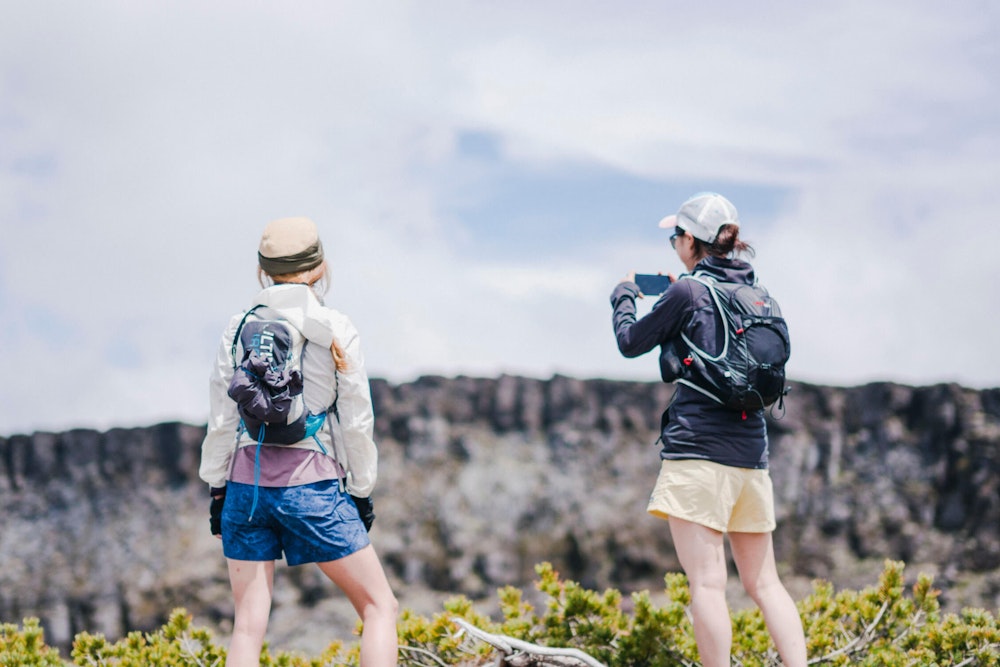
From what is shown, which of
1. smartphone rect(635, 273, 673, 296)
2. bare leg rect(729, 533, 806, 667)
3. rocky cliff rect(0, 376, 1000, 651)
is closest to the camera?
bare leg rect(729, 533, 806, 667)

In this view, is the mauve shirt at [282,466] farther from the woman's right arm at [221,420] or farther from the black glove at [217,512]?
the black glove at [217,512]

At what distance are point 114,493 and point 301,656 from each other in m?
34.0

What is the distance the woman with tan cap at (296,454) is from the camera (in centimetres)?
374

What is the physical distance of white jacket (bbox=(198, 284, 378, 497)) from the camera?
3771 millimetres

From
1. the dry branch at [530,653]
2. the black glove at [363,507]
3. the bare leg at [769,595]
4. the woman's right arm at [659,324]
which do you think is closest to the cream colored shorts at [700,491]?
the bare leg at [769,595]

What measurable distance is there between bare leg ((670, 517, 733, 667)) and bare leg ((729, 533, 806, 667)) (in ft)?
0.66

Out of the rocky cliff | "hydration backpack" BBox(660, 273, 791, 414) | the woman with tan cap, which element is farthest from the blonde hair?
the rocky cliff

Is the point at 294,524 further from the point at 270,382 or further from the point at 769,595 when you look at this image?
the point at 769,595

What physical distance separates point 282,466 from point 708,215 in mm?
2066

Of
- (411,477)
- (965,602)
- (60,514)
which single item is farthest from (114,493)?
(965,602)

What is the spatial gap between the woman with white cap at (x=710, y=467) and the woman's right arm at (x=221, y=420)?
1.62 m

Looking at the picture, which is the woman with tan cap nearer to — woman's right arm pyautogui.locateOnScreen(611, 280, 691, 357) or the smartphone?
woman's right arm pyautogui.locateOnScreen(611, 280, 691, 357)

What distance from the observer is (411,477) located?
1524 inches

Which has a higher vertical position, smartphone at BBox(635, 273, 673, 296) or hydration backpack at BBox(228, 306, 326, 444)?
smartphone at BBox(635, 273, 673, 296)
